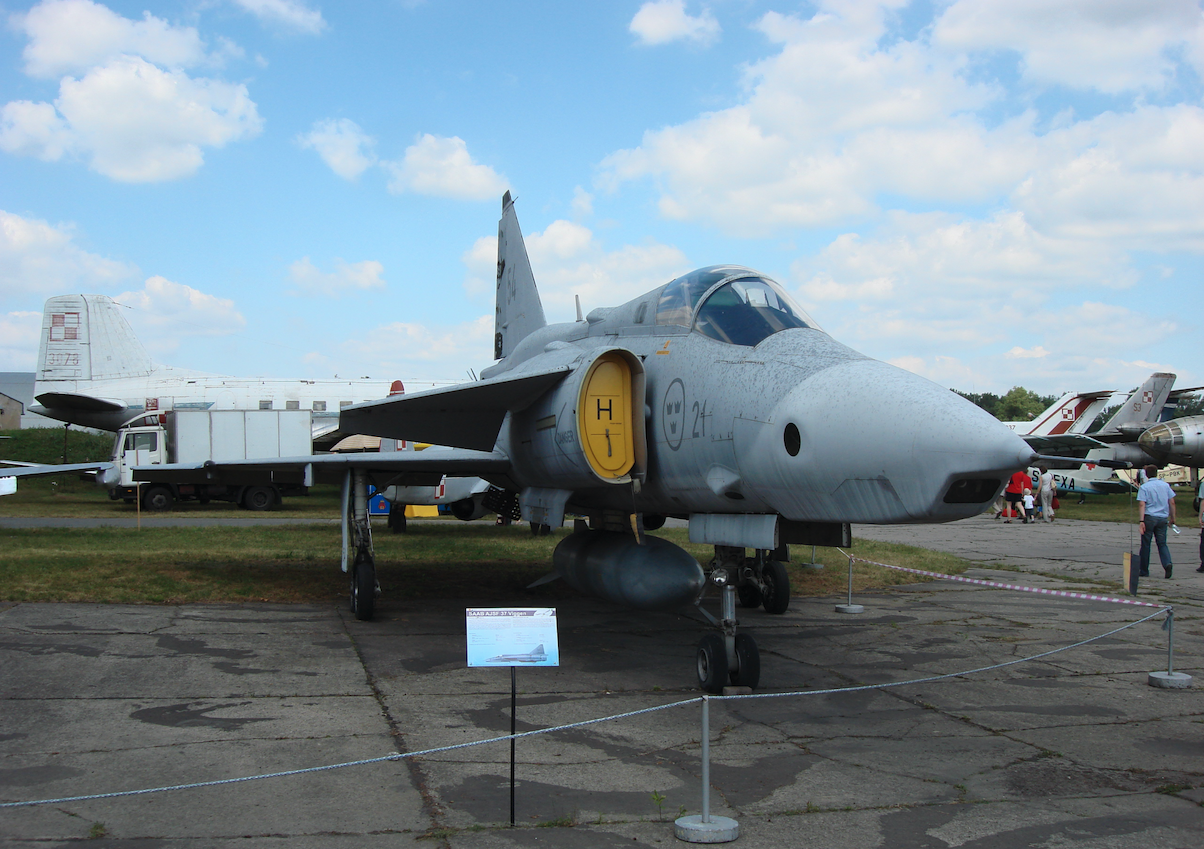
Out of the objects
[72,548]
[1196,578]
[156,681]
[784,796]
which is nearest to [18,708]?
[156,681]

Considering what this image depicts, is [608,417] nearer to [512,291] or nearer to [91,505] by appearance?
[512,291]

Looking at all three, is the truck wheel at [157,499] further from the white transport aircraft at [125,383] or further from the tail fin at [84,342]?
the tail fin at [84,342]

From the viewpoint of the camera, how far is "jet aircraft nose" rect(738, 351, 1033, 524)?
4203 mm

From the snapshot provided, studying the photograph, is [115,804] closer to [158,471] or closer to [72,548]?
[158,471]

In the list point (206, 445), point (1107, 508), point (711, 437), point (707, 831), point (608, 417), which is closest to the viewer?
point (707, 831)

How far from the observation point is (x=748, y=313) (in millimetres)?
6105

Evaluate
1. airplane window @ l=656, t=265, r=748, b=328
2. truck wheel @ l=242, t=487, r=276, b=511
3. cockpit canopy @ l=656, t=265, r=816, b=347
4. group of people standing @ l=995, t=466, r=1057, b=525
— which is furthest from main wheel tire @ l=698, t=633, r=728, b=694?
truck wheel @ l=242, t=487, r=276, b=511

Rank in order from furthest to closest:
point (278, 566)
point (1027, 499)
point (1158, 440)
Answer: point (1158, 440) → point (1027, 499) → point (278, 566)

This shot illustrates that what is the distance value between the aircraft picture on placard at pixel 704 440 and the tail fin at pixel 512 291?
113 inches

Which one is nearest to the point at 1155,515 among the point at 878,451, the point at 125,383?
the point at 878,451

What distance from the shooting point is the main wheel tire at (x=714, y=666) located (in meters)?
5.84

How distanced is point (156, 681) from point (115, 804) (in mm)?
2477

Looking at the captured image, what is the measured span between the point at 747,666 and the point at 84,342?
34212mm

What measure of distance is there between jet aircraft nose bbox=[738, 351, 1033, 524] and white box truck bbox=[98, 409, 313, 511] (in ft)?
76.6
